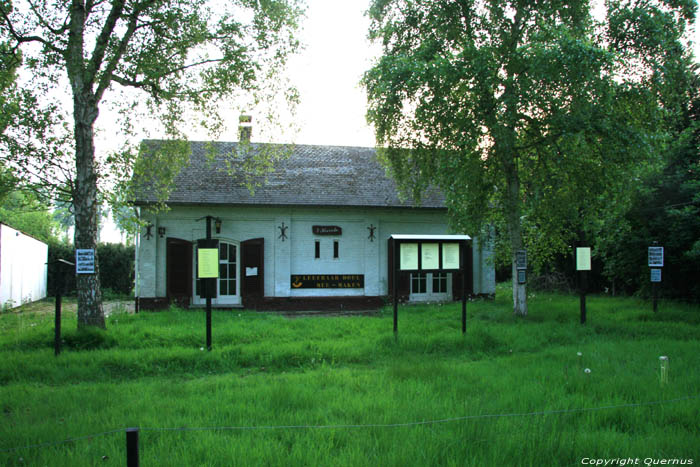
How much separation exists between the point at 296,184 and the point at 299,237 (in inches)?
75.7

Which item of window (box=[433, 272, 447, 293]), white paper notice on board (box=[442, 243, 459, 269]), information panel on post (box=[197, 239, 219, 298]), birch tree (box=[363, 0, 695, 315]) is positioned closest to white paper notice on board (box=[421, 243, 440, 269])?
white paper notice on board (box=[442, 243, 459, 269])

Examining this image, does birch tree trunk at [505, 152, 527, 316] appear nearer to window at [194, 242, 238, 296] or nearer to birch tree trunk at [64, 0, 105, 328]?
window at [194, 242, 238, 296]

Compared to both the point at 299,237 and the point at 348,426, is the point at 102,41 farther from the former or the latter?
the point at 348,426

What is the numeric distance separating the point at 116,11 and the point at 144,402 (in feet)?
26.5

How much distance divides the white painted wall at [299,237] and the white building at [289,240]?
0.03 m

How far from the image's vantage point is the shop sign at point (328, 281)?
1532cm

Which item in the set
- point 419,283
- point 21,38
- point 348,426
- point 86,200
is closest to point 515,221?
point 419,283

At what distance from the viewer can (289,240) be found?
50.2ft

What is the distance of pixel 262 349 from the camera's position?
307 inches

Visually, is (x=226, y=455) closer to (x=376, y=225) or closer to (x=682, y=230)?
(x=376, y=225)

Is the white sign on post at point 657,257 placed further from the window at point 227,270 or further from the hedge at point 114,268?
the hedge at point 114,268

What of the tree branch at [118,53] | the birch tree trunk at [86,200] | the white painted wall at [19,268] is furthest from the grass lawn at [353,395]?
the white painted wall at [19,268]

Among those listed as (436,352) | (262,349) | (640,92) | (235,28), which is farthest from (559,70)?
(262,349)

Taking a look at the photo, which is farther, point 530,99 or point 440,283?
point 440,283
